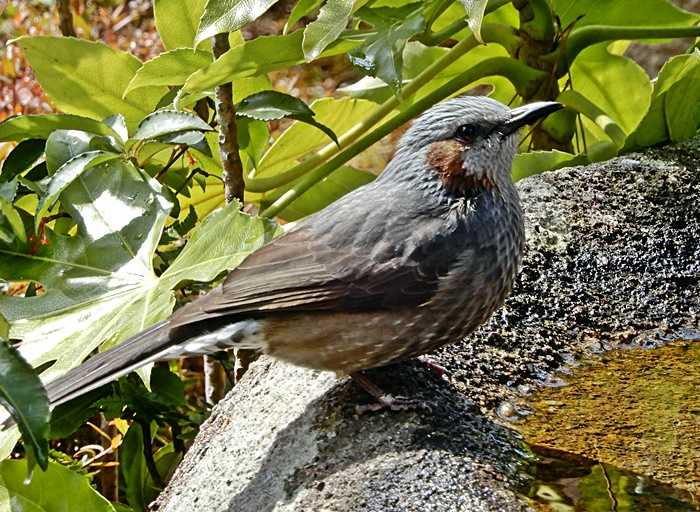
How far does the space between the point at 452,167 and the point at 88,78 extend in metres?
1.59

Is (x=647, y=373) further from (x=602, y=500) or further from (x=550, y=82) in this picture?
(x=550, y=82)

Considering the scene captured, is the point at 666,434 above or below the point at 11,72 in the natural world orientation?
below

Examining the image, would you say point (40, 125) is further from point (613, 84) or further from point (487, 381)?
point (613, 84)

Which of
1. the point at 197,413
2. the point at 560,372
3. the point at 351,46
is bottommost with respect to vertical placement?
the point at 197,413

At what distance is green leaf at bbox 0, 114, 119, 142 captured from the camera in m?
4.01

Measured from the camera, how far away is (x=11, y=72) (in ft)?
19.4

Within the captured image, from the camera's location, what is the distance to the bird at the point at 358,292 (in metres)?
3.17

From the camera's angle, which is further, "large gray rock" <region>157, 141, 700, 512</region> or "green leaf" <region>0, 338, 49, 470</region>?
"large gray rock" <region>157, 141, 700, 512</region>

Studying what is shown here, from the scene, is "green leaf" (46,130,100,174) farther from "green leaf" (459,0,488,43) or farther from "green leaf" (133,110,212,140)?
"green leaf" (459,0,488,43)

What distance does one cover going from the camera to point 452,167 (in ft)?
11.5

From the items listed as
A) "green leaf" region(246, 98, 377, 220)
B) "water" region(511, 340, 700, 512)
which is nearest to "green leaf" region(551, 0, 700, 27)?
"green leaf" region(246, 98, 377, 220)

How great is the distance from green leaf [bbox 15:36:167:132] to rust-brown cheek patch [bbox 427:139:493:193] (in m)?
1.34

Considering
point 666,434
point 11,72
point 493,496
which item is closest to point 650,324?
point 666,434

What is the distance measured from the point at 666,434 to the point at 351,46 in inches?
72.7
